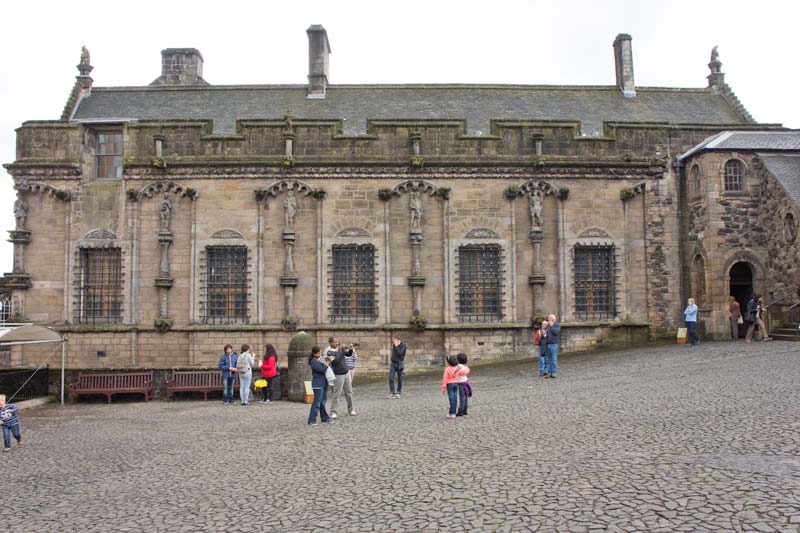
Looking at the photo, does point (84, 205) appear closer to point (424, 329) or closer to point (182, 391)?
point (182, 391)

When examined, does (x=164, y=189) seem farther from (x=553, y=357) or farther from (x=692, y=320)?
(x=692, y=320)

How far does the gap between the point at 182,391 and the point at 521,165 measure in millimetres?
12497

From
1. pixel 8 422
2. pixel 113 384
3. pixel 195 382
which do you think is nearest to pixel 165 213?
pixel 113 384

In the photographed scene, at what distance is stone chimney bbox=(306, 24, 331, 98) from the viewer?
81.4ft

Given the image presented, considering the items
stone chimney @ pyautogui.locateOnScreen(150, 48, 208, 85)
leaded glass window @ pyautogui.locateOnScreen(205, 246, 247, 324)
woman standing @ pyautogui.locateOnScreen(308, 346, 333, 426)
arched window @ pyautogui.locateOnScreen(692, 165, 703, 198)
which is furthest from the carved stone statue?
arched window @ pyautogui.locateOnScreen(692, 165, 703, 198)

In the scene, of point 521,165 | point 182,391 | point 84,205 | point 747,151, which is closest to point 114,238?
point 84,205

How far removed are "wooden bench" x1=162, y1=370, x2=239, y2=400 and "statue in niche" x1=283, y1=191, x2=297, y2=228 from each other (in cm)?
528

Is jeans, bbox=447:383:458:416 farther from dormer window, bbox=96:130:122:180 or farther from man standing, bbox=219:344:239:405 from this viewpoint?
dormer window, bbox=96:130:122:180

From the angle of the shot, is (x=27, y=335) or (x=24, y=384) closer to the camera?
(x=27, y=335)

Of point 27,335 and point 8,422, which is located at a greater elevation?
point 27,335

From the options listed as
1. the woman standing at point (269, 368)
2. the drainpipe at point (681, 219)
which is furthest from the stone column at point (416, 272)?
the drainpipe at point (681, 219)

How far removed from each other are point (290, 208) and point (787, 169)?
15.7m

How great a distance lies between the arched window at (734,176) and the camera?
20047mm

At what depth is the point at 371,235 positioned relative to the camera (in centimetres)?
2022
